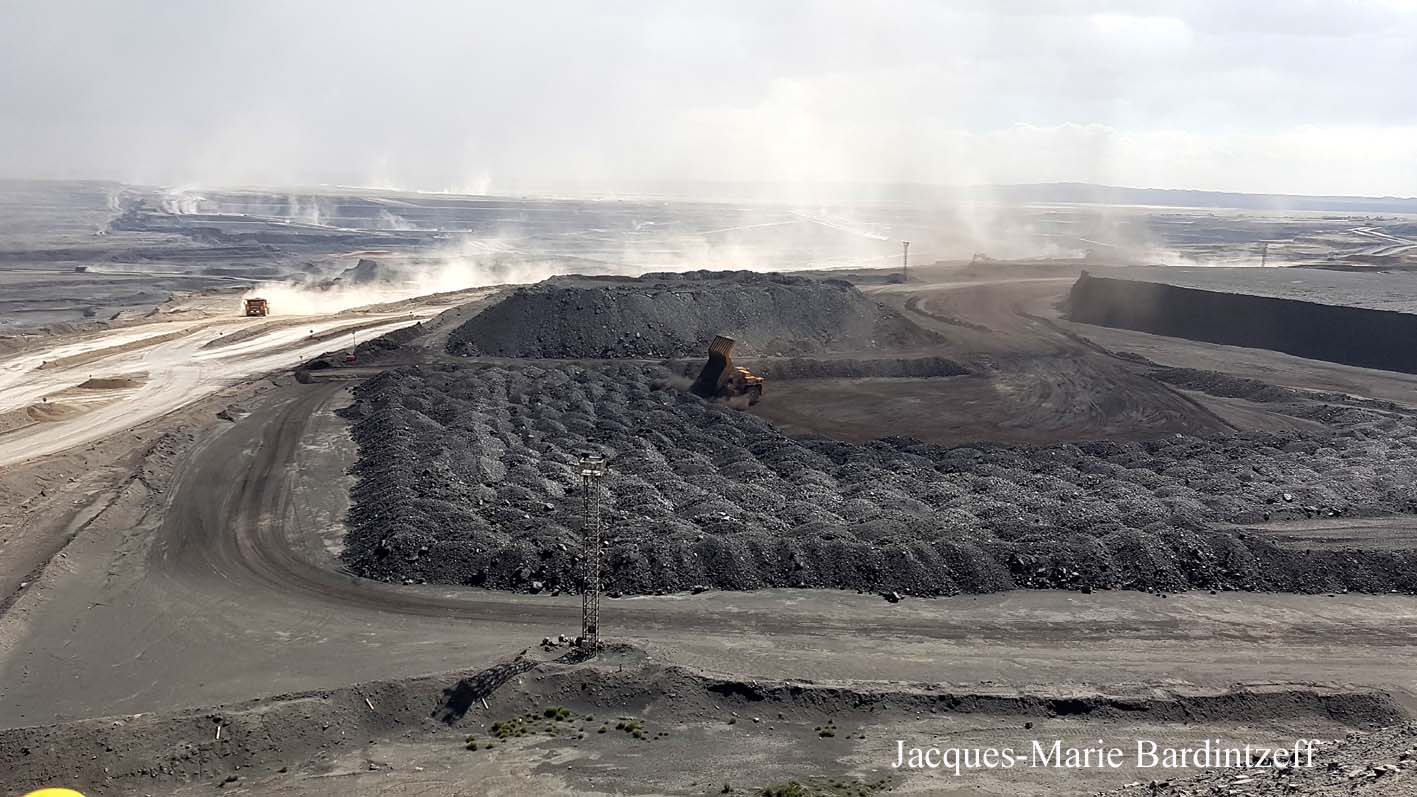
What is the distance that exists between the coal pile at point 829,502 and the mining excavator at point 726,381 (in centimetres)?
344

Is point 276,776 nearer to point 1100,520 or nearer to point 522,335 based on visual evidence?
point 1100,520

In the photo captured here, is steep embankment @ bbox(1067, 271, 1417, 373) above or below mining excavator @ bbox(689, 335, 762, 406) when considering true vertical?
above

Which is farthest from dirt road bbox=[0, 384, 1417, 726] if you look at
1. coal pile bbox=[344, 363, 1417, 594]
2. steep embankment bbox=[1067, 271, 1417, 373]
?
steep embankment bbox=[1067, 271, 1417, 373]

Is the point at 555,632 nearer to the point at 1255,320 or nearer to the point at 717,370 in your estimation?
the point at 717,370

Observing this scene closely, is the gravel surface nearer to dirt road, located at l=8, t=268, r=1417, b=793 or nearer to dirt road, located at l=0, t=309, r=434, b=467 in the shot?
dirt road, located at l=8, t=268, r=1417, b=793

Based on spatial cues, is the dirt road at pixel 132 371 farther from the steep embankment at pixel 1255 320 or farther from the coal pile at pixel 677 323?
the steep embankment at pixel 1255 320

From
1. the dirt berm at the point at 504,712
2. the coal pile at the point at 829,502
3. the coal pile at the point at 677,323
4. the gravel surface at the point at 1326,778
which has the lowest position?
the dirt berm at the point at 504,712

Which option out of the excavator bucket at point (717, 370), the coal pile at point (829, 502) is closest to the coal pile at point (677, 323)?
the excavator bucket at point (717, 370)

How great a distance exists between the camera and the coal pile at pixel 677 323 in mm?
55938

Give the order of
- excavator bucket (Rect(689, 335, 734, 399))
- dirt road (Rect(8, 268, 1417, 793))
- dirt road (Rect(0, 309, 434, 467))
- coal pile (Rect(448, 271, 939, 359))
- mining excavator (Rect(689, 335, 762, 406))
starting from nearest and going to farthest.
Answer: dirt road (Rect(8, 268, 1417, 793)), dirt road (Rect(0, 309, 434, 467)), excavator bucket (Rect(689, 335, 734, 399)), mining excavator (Rect(689, 335, 762, 406)), coal pile (Rect(448, 271, 939, 359))

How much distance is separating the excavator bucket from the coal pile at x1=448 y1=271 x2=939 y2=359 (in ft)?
27.8

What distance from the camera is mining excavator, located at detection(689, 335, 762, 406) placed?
46.8 meters

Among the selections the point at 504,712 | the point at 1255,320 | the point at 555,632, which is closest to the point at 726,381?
the point at 555,632

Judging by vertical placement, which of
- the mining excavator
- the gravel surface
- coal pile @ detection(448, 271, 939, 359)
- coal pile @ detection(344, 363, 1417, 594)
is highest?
coal pile @ detection(448, 271, 939, 359)
